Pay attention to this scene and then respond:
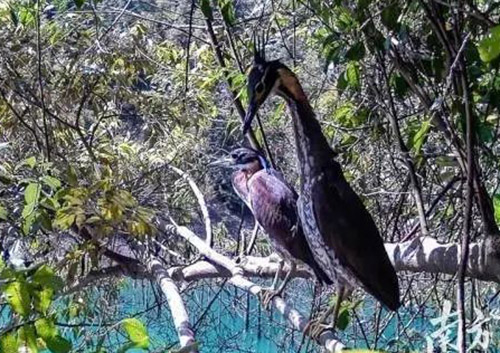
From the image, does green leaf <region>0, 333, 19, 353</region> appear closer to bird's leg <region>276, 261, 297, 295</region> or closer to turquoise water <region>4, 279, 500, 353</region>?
bird's leg <region>276, 261, 297, 295</region>

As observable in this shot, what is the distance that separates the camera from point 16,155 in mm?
2318

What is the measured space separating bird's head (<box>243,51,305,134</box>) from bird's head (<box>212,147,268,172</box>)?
1.82 ft

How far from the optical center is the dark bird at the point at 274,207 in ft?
6.09

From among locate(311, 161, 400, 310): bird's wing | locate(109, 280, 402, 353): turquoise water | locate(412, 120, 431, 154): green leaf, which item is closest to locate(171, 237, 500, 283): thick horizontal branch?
locate(311, 161, 400, 310): bird's wing

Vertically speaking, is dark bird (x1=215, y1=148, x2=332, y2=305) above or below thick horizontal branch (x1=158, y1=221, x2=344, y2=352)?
above

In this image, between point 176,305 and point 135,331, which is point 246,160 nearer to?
point 176,305

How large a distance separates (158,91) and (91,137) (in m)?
0.46

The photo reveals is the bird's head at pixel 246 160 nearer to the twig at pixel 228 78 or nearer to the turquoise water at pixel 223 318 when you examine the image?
the twig at pixel 228 78

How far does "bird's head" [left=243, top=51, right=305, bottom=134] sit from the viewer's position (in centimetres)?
156

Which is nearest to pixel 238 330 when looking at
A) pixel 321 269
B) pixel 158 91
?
pixel 158 91

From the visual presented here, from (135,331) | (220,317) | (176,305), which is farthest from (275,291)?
(220,317)

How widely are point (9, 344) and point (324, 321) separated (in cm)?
83

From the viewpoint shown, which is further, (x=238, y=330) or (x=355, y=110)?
(x=238, y=330)

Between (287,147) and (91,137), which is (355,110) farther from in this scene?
(287,147)
